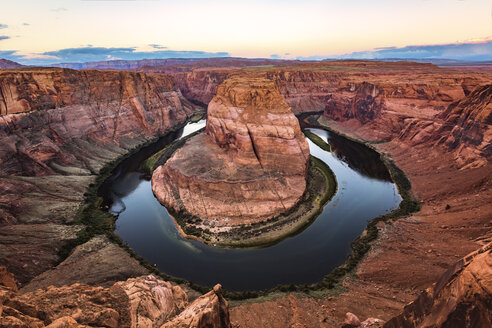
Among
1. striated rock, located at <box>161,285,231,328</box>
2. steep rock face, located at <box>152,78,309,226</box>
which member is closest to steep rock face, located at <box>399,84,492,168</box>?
steep rock face, located at <box>152,78,309,226</box>

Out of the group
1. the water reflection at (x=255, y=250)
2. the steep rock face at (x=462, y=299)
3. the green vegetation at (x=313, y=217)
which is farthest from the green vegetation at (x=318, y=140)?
the steep rock face at (x=462, y=299)

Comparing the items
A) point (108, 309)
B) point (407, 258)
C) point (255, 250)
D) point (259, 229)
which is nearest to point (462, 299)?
Result: point (108, 309)

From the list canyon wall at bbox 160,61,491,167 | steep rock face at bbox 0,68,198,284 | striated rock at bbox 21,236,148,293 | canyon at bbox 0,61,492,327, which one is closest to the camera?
canyon at bbox 0,61,492,327

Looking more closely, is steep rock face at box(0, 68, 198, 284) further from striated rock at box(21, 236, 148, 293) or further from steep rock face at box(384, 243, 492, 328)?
steep rock face at box(384, 243, 492, 328)

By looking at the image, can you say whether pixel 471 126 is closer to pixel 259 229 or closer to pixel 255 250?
pixel 259 229

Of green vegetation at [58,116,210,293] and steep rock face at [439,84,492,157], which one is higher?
steep rock face at [439,84,492,157]

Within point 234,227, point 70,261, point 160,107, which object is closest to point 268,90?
point 234,227

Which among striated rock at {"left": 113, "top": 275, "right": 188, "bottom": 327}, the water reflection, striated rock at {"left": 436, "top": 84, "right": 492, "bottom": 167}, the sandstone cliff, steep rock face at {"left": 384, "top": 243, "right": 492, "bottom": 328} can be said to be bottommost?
the water reflection

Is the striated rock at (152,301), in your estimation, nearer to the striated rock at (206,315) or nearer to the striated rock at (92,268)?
the striated rock at (206,315)
